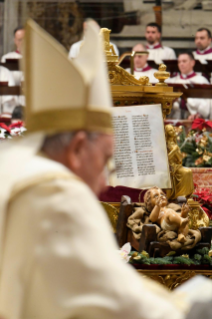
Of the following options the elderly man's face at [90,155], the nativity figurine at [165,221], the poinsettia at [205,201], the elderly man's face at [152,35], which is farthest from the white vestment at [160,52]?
the elderly man's face at [90,155]

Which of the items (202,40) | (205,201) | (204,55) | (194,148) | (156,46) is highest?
(205,201)

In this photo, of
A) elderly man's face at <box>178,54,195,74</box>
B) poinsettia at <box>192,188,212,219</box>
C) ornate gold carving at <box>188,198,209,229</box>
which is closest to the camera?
ornate gold carving at <box>188,198,209,229</box>

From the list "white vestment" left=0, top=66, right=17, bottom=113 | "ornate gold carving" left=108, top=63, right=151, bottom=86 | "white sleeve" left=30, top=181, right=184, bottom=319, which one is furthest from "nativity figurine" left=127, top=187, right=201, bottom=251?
"white vestment" left=0, top=66, right=17, bottom=113

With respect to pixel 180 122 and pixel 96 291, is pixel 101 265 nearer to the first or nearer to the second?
pixel 96 291

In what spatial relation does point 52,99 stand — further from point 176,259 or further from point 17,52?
point 17,52

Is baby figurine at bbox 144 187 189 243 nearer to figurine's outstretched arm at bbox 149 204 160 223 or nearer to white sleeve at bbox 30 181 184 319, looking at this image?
figurine's outstretched arm at bbox 149 204 160 223

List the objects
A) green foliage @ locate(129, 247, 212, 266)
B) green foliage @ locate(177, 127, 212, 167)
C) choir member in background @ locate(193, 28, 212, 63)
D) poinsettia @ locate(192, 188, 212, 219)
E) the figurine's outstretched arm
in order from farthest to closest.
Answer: choir member in background @ locate(193, 28, 212, 63) → green foliage @ locate(177, 127, 212, 167) → poinsettia @ locate(192, 188, 212, 219) → the figurine's outstretched arm → green foliage @ locate(129, 247, 212, 266)

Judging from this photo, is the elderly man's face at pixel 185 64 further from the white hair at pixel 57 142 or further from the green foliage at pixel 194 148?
the white hair at pixel 57 142

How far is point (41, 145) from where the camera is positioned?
1647 millimetres

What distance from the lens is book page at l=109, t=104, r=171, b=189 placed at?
4801 millimetres

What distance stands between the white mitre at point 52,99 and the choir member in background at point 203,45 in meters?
11.1

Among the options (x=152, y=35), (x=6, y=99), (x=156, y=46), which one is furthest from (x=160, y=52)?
(x=6, y=99)

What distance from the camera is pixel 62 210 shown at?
1.52 meters

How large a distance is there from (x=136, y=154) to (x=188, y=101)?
6.53 meters
